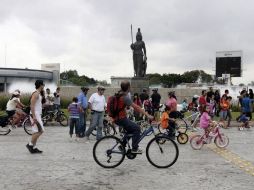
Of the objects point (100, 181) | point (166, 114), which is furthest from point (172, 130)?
point (100, 181)

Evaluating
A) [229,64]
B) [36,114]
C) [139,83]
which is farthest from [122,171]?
[229,64]

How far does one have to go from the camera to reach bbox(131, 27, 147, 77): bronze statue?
29.8 meters

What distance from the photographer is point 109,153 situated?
1022 cm

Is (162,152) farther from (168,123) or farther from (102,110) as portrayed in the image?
(102,110)

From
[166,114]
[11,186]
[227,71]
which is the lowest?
[11,186]

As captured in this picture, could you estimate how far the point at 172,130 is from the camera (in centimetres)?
1514

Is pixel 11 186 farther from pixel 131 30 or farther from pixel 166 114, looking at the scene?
pixel 131 30

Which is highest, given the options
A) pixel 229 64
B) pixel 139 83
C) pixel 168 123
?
pixel 229 64

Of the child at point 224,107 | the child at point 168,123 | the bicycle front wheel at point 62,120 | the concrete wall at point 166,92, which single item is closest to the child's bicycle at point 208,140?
the child at point 168,123

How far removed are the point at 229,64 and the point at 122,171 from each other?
36137 mm

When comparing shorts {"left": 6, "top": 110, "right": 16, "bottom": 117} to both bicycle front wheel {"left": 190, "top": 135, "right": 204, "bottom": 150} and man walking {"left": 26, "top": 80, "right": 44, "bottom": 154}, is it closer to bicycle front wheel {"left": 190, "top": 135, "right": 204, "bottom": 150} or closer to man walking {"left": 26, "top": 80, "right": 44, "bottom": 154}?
man walking {"left": 26, "top": 80, "right": 44, "bottom": 154}

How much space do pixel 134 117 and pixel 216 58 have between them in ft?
83.4

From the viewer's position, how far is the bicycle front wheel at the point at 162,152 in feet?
33.5

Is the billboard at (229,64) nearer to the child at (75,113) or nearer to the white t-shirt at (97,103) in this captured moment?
the child at (75,113)
